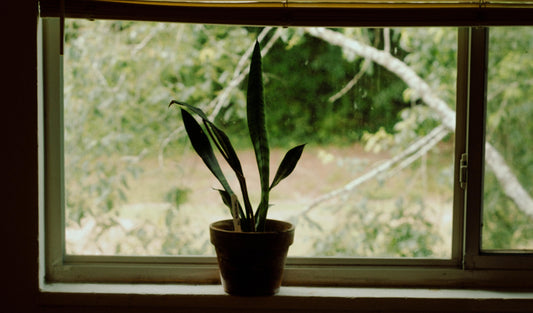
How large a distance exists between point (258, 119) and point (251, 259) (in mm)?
431

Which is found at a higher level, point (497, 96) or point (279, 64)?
point (279, 64)

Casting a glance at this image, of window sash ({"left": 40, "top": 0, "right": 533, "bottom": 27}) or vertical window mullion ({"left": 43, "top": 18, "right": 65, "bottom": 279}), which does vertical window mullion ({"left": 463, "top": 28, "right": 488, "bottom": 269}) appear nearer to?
window sash ({"left": 40, "top": 0, "right": 533, "bottom": 27})

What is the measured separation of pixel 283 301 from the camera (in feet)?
5.27

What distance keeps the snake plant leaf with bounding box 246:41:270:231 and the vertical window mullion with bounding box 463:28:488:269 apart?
2.25 feet

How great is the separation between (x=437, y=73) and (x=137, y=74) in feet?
3.39

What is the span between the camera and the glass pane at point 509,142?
65.7 inches

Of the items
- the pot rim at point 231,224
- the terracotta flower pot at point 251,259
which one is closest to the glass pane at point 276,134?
the pot rim at point 231,224

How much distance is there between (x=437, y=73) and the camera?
1717 millimetres

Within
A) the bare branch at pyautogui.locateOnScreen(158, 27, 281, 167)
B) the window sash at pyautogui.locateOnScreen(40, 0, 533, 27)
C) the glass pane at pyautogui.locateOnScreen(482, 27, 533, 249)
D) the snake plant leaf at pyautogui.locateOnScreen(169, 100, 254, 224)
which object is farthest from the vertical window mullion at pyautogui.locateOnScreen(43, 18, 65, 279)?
the glass pane at pyautogui.locateOnScreen(482, 27, 533, 249)

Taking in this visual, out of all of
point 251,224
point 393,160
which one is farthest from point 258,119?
point 393,160
